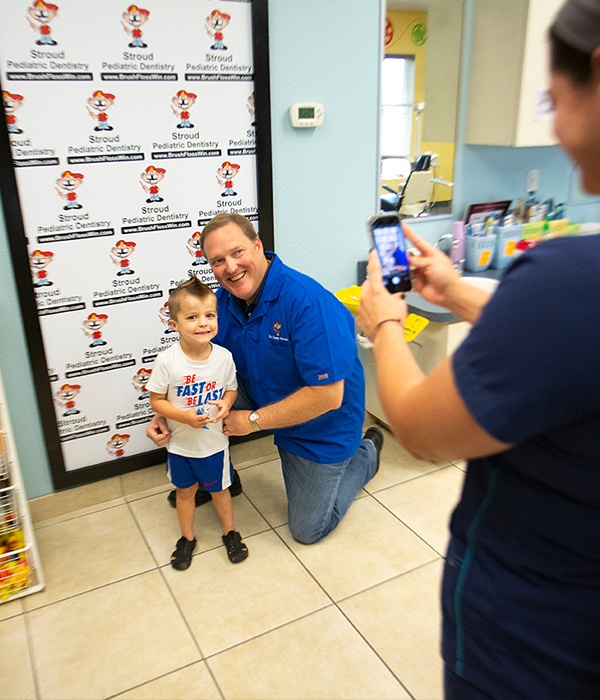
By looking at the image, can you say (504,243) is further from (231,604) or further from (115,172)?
(231,604)

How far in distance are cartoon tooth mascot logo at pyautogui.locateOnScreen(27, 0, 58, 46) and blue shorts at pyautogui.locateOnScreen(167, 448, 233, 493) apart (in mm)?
1457

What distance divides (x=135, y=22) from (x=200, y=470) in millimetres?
1600

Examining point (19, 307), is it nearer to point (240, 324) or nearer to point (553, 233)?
point (240, 324)

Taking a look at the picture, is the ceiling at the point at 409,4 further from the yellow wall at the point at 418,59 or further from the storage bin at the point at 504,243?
the storage bin at the point at 504,243

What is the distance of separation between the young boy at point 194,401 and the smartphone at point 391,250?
79cm

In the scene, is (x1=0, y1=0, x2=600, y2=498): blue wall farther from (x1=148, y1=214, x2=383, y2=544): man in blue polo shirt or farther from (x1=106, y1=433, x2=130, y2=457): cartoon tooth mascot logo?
(x1=148, y1=214, x2=383, y2=544): man in blue polo shirt

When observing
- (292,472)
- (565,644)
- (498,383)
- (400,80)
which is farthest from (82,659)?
(400,80)

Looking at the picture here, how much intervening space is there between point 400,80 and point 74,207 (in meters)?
1.71

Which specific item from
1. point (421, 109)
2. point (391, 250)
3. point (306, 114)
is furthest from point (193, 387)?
point (421, 109)

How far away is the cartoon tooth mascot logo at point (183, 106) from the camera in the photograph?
233 cm

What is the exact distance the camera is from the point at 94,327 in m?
2.43

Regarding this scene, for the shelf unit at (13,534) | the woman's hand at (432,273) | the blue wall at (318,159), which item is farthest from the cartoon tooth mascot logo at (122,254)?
the woman's hand at (432,273)

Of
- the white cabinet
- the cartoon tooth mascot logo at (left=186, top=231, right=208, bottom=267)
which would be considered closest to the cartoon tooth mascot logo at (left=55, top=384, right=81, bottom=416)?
the cartoon tooth mascot logo at (left=186, top=231, right=208, bottom=267)

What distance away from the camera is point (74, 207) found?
2266mm
